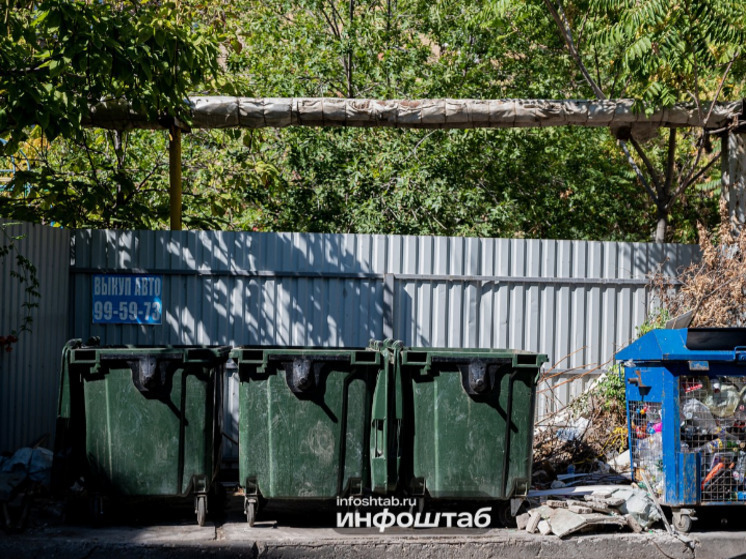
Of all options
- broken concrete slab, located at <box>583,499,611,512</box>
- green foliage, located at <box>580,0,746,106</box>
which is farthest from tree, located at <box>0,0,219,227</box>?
broken concrete slab, located at <box>583,499,611,512</box>

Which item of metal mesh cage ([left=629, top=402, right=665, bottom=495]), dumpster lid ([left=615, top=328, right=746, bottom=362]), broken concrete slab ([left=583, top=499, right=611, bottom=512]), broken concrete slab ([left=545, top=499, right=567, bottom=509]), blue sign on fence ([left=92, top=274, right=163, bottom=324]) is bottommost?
broken concrete slab ([left=545, top=499, right=567, bottom=509])

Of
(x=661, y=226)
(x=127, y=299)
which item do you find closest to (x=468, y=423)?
(x=127, y=299)

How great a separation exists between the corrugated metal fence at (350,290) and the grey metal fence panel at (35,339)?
0.26 metres

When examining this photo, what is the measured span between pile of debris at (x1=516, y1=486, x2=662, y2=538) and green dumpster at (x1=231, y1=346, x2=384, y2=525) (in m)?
1.14

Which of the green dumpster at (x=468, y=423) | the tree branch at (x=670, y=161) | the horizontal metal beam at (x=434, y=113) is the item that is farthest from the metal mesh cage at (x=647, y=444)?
the tree branch at (x=670, y=161)

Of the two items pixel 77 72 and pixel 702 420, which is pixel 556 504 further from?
pixel 77 72

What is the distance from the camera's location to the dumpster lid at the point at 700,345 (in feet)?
18.4

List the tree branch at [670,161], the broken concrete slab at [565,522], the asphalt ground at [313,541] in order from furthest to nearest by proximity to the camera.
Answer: the tree branch at [670,161], the broken concrete slab at [565,522], the asphalt ground at [313,541]

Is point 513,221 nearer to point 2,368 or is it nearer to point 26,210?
point 26,210

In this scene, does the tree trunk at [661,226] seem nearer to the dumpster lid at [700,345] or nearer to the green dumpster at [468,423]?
the dumpster lid at [700,345]

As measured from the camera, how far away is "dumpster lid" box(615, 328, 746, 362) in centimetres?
561

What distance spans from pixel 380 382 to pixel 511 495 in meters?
1.26

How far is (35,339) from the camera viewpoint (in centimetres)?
705

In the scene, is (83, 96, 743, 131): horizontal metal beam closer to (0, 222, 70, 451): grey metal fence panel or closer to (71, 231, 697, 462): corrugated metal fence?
(71, 231, 697, 462): corrugated metal fence
